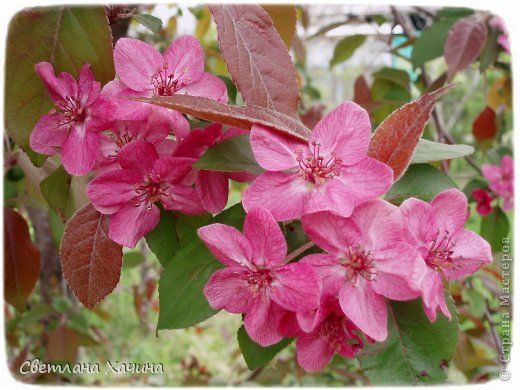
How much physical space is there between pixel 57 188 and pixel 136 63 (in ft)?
0.42

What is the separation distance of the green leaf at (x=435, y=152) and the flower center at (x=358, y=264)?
0.07m

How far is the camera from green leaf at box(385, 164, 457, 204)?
35 cm

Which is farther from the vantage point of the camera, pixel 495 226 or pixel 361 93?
pixel 361 93

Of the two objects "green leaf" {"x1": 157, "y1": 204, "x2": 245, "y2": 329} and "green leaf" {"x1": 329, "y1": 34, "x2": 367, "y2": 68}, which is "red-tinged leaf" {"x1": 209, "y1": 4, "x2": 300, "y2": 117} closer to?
"green leaf" {"x1": 157, "y1": 204, "x2": 245, "y2": 329}

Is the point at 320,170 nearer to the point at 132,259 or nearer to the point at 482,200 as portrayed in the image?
the point at 482,200

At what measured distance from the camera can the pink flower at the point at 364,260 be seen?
0.96ft

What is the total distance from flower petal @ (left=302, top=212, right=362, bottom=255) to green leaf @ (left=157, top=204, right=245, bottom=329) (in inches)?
2.8

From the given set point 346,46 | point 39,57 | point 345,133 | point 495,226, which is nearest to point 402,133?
point 345,133

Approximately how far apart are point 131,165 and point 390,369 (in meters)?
0.19

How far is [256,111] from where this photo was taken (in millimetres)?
309

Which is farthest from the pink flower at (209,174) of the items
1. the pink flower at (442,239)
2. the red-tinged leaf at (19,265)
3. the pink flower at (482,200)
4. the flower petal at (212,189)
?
the pink flower at (482,200)

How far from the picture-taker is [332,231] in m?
0.30

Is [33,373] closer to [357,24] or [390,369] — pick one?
[390,369]

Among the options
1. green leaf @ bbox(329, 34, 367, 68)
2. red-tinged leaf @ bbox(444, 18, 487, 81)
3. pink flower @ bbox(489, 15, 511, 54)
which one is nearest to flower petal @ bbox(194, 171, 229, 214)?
red-tinged leaf @ bbox(444, 18, 487, 81)
